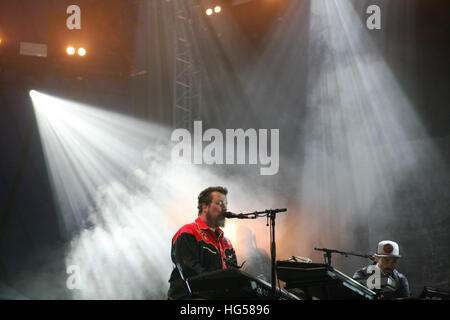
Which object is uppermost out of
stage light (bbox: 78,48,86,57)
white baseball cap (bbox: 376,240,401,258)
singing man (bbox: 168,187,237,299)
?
stage light (bbox: 78,48,86,57)

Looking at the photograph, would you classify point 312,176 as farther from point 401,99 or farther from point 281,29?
point 281,29

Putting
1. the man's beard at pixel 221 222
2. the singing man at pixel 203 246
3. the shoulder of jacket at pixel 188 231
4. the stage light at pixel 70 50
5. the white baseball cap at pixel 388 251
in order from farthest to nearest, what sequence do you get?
1. the stage light at pixel 70 50
2. the white baseball cap at pixel 388 251
3. the man's beard at pixel 221 222
4. the shoulder of jacket at pixel 188 231
5. the singing man at pixel 203 246

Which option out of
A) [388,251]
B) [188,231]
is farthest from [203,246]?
[388,251]

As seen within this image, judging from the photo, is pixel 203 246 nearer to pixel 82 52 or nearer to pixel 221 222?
pixel 221 222

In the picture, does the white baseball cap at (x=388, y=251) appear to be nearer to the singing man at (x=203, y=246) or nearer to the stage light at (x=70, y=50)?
the singing man at (x=203, y=246)

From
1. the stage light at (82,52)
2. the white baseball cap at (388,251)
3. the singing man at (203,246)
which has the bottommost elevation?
the white baseball cap at (388,251)

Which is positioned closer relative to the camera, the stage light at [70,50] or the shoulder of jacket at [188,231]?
the shoulder of jacket at [188,231]

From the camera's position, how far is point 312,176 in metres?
8.86

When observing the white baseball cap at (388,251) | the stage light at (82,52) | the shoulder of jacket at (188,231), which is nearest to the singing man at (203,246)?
the shoulder of jacket at (188,231)

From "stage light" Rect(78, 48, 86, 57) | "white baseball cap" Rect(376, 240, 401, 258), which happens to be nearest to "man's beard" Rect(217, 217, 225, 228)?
"white baseball cap" Rect(376, 240, 401, 258)

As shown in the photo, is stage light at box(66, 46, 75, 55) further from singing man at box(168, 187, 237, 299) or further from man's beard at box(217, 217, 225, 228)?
man's beard at box(217, 217, 225, 228)

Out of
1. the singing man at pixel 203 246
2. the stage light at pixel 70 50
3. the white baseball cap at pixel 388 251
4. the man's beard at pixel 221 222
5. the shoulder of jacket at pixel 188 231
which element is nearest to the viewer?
the singing man at pixel 203 246

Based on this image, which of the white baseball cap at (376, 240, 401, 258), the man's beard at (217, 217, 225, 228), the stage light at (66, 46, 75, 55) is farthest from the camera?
the stage light at (66, 46, 75, 55)
